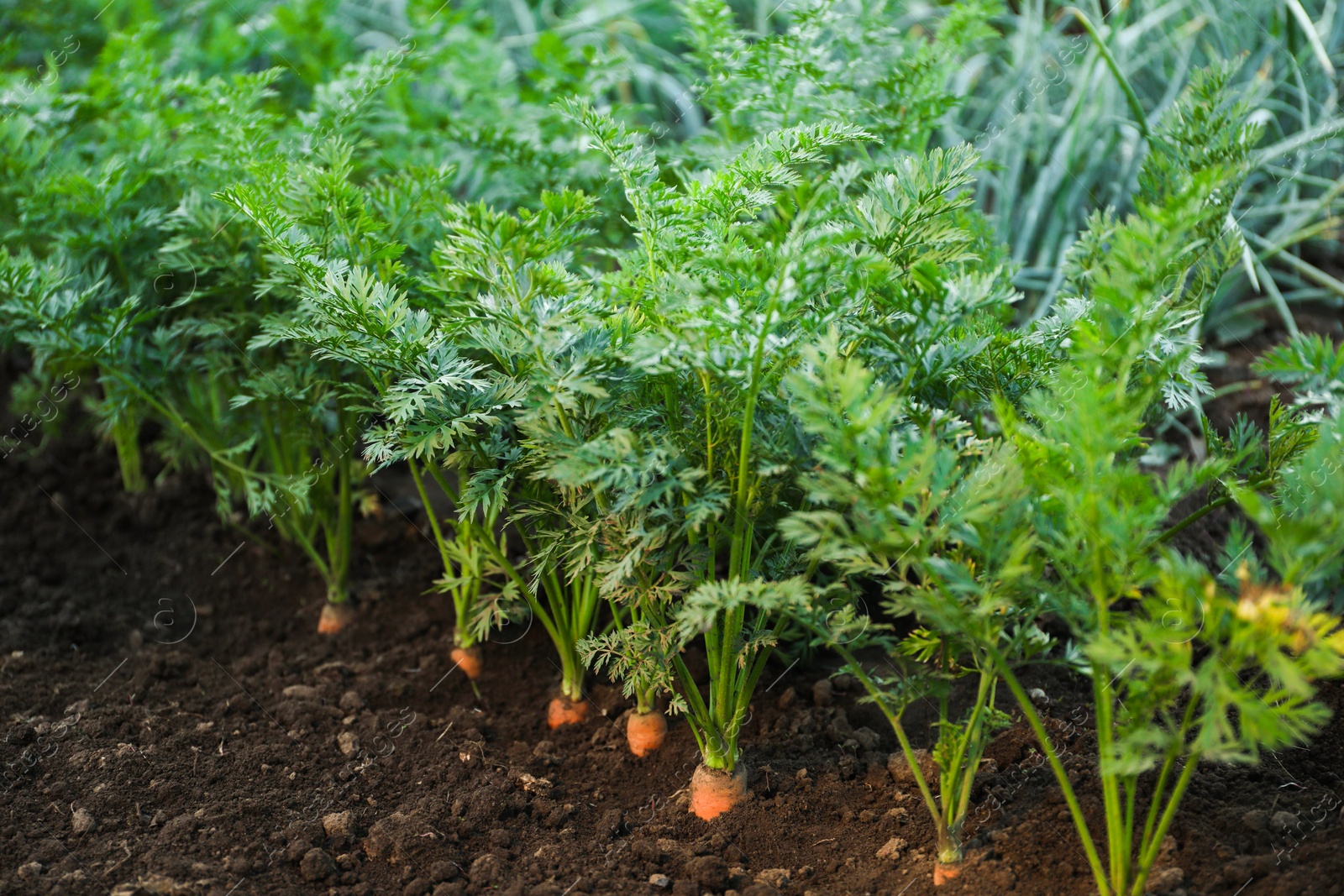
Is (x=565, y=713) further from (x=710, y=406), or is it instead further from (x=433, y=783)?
(x=710, y=406)

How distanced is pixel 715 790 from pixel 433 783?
0.58m

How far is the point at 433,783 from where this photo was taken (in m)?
2.09

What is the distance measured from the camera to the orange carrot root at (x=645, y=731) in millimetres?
2143

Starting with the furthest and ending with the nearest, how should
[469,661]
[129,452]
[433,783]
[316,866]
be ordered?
[129,452], [469,661], [433,783], [316,866]

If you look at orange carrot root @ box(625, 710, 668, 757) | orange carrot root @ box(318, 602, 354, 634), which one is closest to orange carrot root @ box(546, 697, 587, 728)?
orange carrot root @ box(625, 710, 668, 757)

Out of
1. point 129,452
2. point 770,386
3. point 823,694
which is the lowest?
point 823,694

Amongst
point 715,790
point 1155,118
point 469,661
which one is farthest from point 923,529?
point 1155,118

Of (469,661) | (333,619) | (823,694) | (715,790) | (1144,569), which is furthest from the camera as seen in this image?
(333,619)

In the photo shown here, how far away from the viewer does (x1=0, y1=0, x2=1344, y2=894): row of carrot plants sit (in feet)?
4.58

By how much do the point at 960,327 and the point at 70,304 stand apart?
1.83 meters

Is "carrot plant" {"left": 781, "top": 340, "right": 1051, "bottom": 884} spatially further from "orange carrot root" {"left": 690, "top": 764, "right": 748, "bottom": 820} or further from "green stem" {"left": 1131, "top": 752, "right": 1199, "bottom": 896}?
"orange carrot root" {"left": 690, "top": 764, "right": 748, "bottom": 820}

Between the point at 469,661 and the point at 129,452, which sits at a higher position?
the point at 129,452

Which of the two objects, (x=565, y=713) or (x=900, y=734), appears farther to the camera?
(x=565, y=713)

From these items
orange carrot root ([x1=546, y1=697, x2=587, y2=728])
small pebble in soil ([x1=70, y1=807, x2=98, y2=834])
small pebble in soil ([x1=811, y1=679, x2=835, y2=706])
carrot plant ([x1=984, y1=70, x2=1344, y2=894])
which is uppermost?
carrot plant ([x1=984, y1=70, x2=1344, y2=894])
